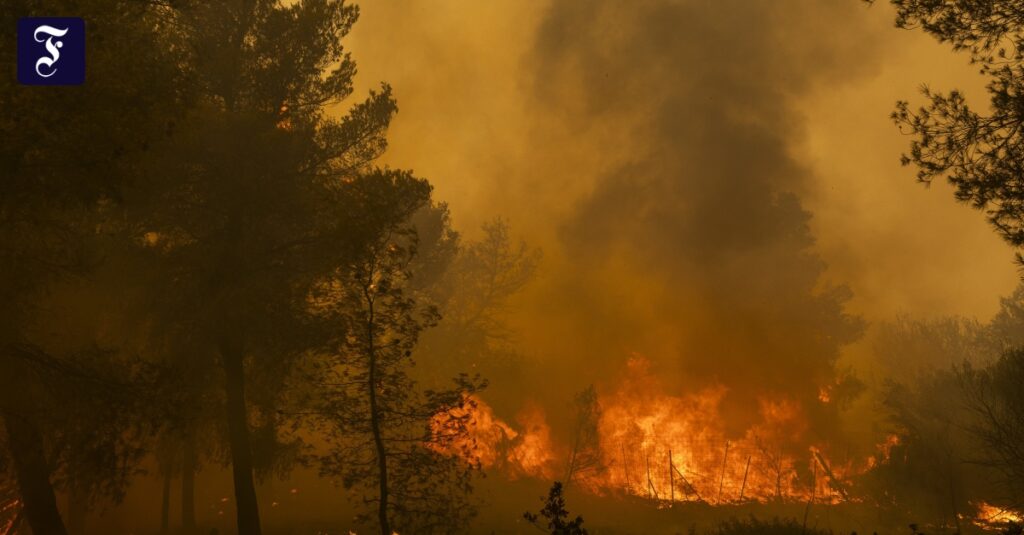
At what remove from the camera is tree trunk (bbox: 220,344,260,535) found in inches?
502

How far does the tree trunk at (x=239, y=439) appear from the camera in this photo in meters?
12.7

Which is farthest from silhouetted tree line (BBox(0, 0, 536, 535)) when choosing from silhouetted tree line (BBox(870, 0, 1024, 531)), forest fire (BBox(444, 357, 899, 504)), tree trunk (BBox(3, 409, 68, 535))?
forest fire (BBox(444, 357, 899, 504))

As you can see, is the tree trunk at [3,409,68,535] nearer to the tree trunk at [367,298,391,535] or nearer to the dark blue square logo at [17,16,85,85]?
the tree trunk at [367,298,391,535]

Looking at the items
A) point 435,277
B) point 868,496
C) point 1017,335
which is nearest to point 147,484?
point 435,277

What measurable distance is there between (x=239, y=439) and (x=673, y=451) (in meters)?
22.1

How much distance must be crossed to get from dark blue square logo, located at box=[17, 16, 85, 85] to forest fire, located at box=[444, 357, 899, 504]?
76.8 ft

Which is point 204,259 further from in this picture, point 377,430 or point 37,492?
point 377,430

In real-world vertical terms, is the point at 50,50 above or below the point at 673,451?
above

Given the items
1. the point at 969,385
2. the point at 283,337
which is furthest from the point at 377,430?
the point at 969,385

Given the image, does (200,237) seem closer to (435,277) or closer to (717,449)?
(435,277)

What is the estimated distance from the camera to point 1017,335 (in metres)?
65.4

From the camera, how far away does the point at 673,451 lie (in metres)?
29.8

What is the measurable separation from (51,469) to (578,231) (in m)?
38.2

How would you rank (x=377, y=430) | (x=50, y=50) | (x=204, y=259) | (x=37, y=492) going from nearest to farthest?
(x=50, y=50)
(x=37, y=492)
(x=377, y=430)
(x=204, y=259)
